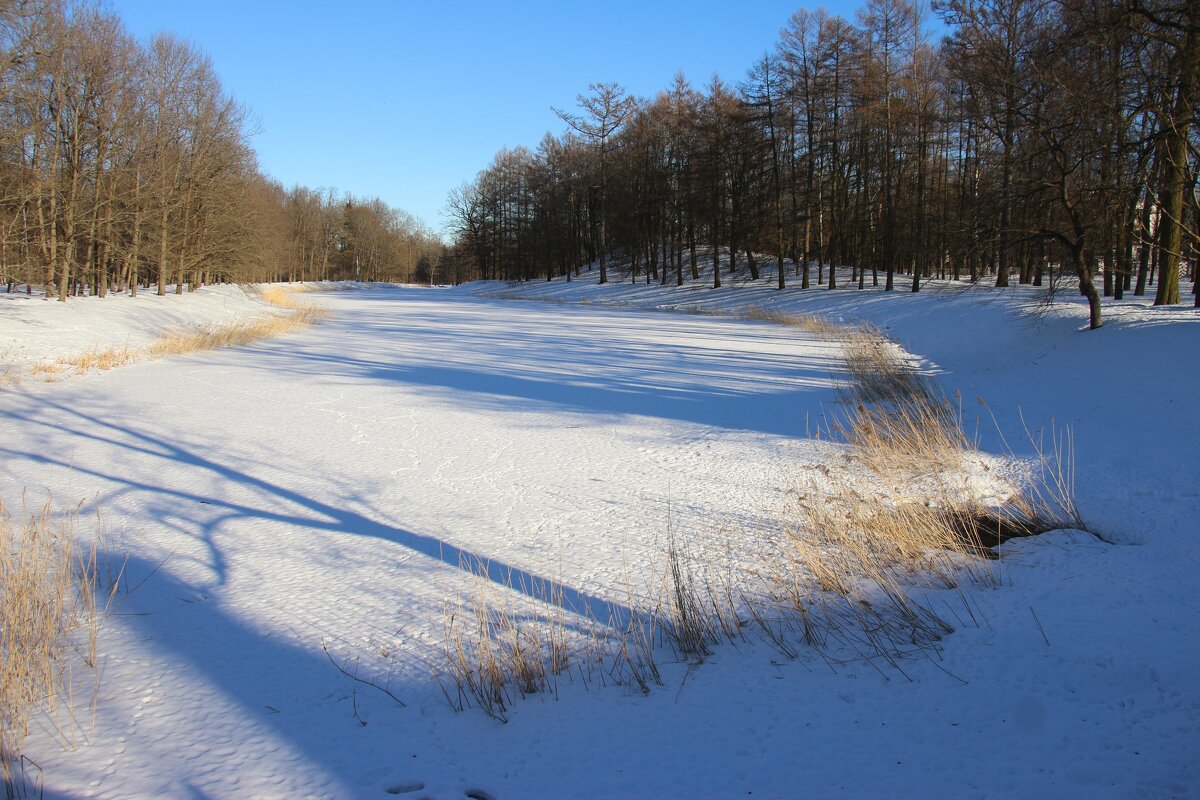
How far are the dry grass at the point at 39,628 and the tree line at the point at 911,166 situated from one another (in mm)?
13103

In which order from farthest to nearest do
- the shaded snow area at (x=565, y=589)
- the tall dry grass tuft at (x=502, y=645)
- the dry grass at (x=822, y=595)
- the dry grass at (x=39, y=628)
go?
the dry grass at (x=822, y=595) < the tall dry grass tuft at (x=502, y=645) < the dry grass at (x=39, y=628) < the shaded snow area at (x=565, y=589)

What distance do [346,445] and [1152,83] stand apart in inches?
530

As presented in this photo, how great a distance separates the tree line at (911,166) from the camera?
1143 cm

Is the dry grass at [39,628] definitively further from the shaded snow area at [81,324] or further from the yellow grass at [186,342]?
the yellow grass at [186,342]

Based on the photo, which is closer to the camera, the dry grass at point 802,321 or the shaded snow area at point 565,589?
the shaded snow area at point 565,589

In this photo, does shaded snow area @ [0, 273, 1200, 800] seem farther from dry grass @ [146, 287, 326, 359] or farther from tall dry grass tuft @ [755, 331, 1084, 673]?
Answer: dry grass @ [146, 287, 326, 359]

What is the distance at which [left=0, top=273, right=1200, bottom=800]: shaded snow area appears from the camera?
2697 mm

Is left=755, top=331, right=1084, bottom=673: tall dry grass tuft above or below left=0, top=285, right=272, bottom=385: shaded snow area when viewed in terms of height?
below

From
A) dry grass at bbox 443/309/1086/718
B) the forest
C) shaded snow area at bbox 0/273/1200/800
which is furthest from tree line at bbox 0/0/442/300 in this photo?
dry grass at bbox 443/309/1086/718

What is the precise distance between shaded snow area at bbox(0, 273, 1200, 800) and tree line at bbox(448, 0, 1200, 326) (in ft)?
10.3

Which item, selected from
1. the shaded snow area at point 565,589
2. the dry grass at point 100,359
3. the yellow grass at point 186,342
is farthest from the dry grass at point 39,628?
the dry grass at point 100,359

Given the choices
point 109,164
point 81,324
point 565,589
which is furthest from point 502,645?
point 109,164

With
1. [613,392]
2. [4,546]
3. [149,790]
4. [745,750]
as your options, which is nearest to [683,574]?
[745,750]

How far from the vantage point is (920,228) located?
27.8 m
